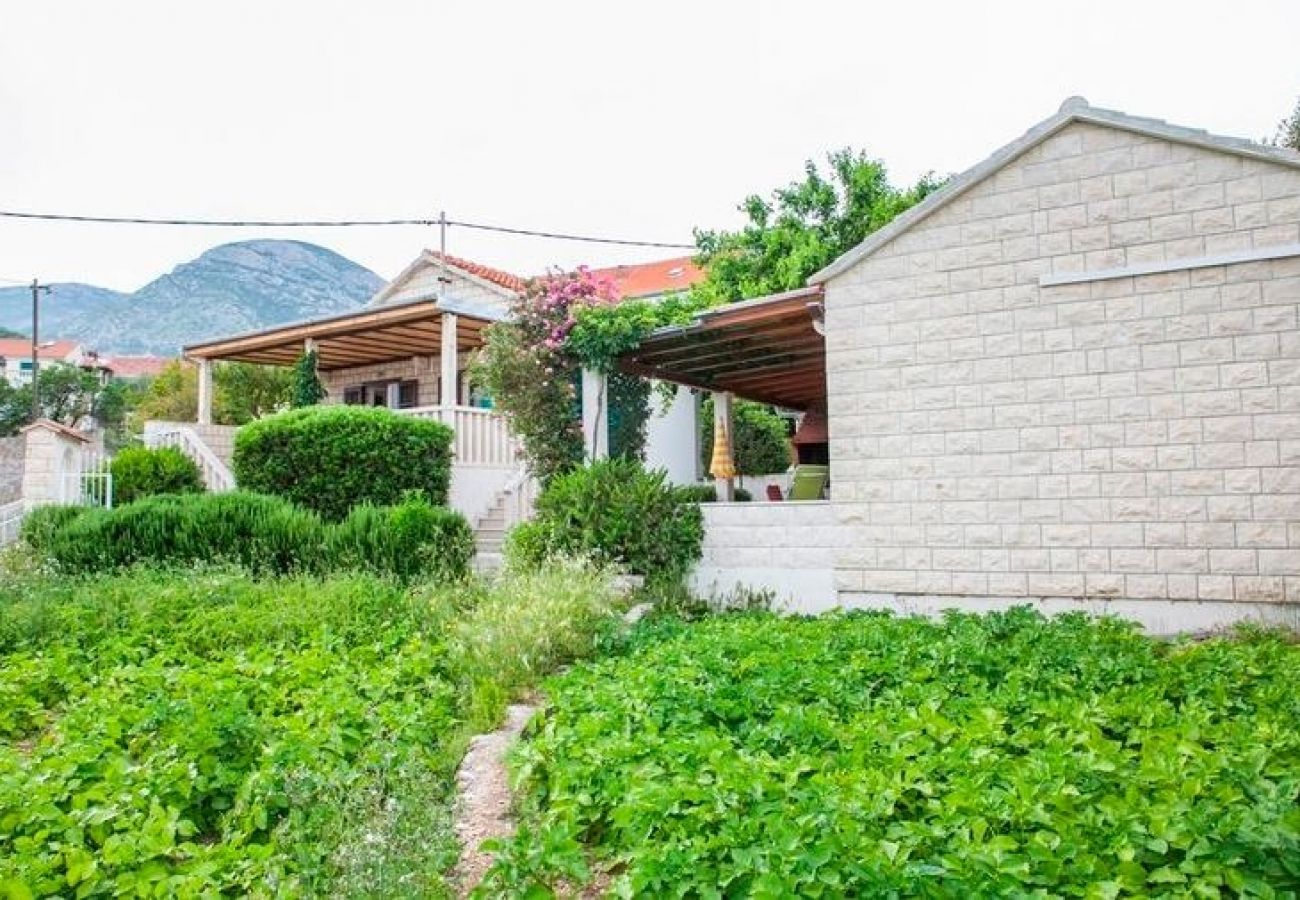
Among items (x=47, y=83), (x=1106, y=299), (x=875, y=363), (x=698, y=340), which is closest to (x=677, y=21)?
(x=698, y=340)

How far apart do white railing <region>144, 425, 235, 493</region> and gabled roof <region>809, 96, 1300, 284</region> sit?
381 inches

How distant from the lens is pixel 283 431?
37.7 ft

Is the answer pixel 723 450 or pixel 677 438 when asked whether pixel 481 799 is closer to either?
pixel 723 450

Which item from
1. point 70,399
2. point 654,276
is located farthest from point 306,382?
point 70,399

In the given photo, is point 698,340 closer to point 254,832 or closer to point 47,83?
point 254,832

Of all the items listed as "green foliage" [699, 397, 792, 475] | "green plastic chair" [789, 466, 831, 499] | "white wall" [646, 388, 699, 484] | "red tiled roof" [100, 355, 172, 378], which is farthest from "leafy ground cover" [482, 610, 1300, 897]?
"red tiled roof" [100, 355, 172, 378]

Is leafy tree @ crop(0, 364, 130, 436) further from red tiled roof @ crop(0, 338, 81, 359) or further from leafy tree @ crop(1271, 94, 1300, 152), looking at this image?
leafy tree @ crop(1271, 94, 1300, 152)

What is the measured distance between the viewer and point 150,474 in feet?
42.2

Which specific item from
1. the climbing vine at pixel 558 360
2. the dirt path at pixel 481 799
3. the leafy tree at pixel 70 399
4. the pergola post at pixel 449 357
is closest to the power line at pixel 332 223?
the pergola post at pixel 449 357

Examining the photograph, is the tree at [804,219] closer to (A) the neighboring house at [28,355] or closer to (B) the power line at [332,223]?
(B) the power line at [332,223]

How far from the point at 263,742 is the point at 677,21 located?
10376 millimetres

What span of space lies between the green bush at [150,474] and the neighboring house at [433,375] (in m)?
0.32

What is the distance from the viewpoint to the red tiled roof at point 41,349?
177ft

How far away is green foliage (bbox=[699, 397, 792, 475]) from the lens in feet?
59.3
